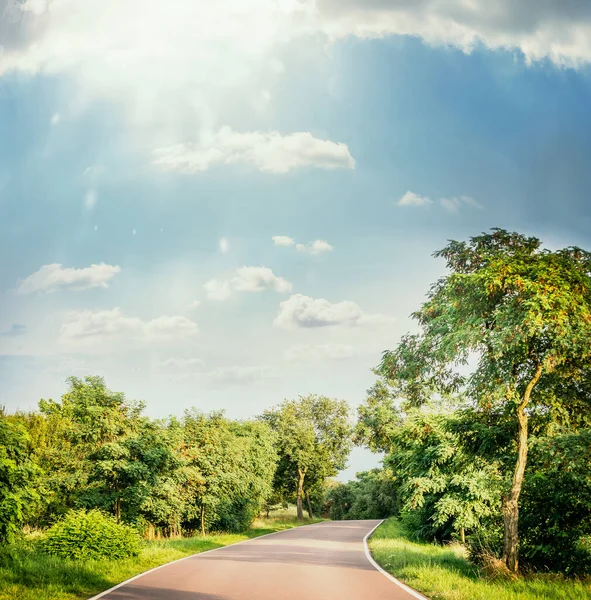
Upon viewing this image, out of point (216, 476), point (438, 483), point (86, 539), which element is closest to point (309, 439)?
point (216, 476)

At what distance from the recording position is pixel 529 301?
37.5 feet

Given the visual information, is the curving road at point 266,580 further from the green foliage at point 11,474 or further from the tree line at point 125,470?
the tree line at point 125,470

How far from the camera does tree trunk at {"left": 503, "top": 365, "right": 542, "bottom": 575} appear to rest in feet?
41.3

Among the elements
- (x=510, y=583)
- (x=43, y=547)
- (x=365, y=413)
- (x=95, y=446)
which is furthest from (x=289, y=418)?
(x=510, y=583)

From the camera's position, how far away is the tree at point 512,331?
11.7 meters

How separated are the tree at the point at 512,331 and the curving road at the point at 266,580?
342 cm

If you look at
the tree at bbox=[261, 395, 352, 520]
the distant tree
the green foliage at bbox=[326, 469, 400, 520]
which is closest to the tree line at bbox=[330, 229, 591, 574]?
the distant tree

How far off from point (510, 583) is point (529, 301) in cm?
546

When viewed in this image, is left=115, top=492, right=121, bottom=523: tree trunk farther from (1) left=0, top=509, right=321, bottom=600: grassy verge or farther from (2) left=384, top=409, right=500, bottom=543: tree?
(2) left=384, top=409, right=500, bottom=543: tree

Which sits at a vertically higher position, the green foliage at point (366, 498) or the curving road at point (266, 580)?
the curving road at point (266, 580)

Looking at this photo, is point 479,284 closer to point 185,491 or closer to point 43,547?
point 43,547

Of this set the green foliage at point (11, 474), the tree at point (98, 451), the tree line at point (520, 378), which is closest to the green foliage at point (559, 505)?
A: the tree line at point (520, 378)

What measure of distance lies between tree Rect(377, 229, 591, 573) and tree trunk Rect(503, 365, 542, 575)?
0.07ft

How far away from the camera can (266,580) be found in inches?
498
